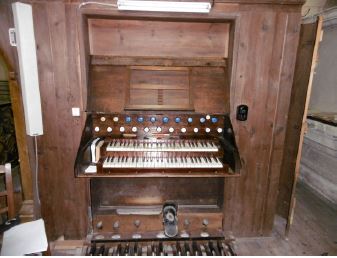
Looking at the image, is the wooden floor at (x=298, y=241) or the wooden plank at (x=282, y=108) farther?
the wooden floor at (x=298, y=241)

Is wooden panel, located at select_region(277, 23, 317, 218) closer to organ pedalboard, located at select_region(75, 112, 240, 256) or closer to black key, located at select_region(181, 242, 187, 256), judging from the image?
organ pedalboard, located at select_region(75, 112, 240, 256)

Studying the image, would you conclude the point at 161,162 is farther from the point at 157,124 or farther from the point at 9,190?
the point at 9,190

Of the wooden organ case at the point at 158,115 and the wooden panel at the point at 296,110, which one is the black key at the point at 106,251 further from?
the wooden panel at the point at 296,110

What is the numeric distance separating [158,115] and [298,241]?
203cm

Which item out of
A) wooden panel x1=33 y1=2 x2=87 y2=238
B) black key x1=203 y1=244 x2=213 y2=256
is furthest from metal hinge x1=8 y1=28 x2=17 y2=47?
black key x1=203 y1=244 x2=213 y2=256

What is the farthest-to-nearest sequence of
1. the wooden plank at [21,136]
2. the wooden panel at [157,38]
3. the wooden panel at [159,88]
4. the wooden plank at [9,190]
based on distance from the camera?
the wooden plank at [21,136]
the wooden panel at [157,38]
the wooden panel at [159,88]
the wooden plank at [9,190]

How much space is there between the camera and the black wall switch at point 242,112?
2.28m

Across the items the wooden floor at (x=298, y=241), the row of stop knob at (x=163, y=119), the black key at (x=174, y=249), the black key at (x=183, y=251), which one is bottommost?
the wooden floor at (x=298, y=241)

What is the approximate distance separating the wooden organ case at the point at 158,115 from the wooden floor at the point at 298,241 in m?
0.33

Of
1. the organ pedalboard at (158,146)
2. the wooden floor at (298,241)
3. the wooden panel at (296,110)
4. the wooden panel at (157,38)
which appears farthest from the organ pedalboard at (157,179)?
the wooden panel at (296,110)

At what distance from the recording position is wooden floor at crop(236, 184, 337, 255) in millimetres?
2426

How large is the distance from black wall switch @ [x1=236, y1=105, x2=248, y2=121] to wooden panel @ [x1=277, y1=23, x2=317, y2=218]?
25.2 inches

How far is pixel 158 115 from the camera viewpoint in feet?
7.41

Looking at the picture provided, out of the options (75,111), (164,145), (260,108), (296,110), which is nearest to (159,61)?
(164,145)
